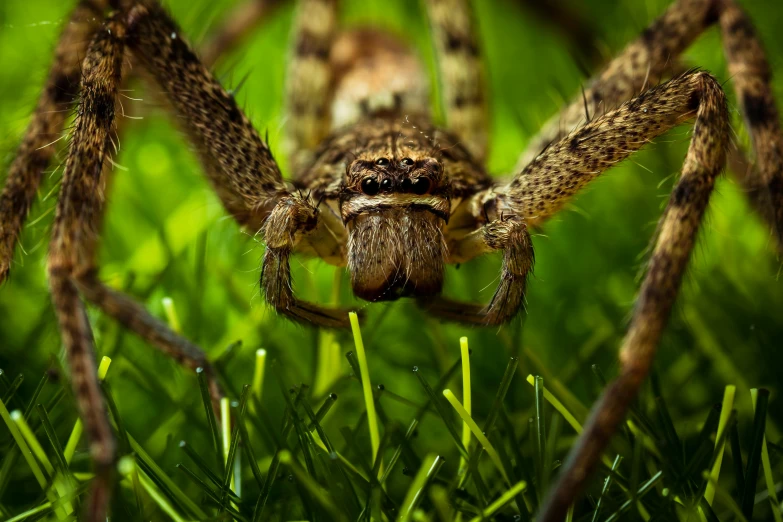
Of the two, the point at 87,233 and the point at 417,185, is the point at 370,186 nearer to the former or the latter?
the point at 417,185

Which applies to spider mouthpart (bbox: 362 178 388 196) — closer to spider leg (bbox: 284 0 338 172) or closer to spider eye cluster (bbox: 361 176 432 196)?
spider eye cluster (bbox: 361 176 432 196)

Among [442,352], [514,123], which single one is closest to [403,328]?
[442,352]

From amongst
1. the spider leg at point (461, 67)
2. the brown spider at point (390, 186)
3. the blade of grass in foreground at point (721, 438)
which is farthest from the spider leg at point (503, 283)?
the spider leg at point (461, 67)

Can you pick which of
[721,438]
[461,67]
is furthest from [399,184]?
[461,67]

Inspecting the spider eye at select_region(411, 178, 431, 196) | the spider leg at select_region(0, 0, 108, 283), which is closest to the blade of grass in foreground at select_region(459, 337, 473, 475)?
the spider eye at select_region(411, 178, 431, 196)

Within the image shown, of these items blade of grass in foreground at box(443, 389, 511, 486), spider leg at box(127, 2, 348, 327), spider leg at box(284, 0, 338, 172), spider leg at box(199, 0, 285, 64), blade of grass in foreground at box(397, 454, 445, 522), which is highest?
Answer: spider leg at box(199, 0, 285, 64)
